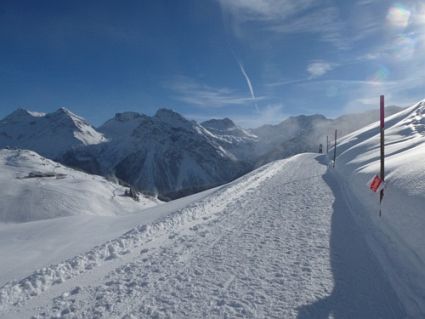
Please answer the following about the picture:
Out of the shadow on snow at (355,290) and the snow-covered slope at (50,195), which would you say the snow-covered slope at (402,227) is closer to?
the shadow on snow at (355,290)

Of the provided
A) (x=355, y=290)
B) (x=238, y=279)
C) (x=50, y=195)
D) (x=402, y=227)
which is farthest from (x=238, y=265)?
(x=50, y=195)

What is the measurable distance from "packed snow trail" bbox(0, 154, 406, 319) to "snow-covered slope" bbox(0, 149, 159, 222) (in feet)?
97.6

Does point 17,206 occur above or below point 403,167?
below

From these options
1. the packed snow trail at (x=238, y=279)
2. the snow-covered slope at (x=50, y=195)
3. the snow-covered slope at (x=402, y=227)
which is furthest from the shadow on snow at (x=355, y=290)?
the snow-covered slope at (x=50, y=195)

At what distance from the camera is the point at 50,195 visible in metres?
41.4

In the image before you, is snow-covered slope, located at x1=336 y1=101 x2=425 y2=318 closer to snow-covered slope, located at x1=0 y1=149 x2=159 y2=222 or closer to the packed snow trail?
the packed snow trail

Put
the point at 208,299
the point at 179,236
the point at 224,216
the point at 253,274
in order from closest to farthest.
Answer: the point at 208,299 → the point at 253,274 → the point at 179,236 → the point at 224,216

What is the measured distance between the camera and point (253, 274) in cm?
693

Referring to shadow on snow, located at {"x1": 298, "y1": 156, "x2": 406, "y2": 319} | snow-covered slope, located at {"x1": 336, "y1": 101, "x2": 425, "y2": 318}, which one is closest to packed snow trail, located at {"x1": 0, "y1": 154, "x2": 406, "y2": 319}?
shadow on snow, located at {"x1": 298, "y1": 156, "x2": 406, "y2": 319}

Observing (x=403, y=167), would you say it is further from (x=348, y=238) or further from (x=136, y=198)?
(x=136, y=198)

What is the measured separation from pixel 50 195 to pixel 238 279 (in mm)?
40018

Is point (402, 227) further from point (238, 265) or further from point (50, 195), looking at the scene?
point (50, 195)

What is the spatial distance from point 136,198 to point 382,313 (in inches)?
1924

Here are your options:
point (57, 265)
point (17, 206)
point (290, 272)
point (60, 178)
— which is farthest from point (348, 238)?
point (60, 178)
